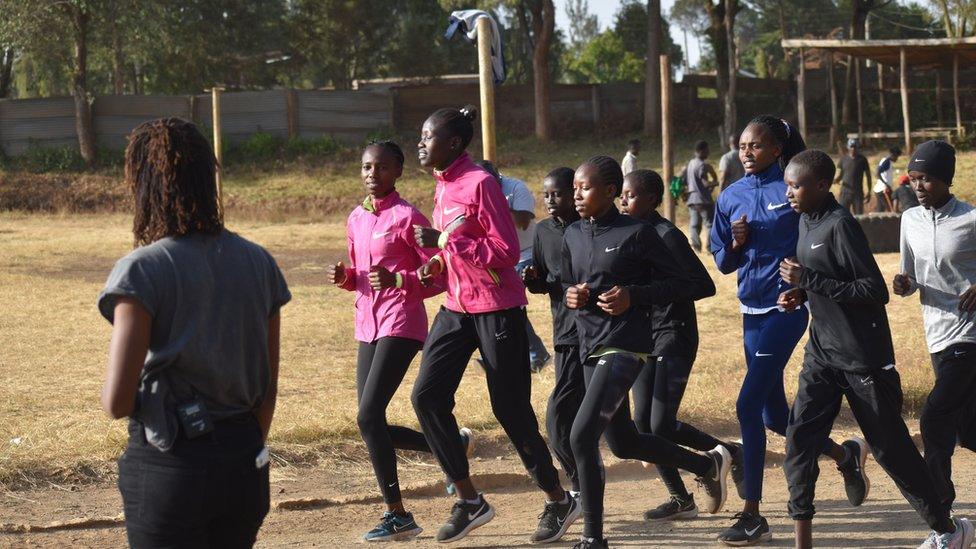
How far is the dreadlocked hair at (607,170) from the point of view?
579cm

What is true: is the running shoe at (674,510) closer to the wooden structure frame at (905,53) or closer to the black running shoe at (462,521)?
the black running shoe at (462,521)

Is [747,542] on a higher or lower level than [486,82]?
lower

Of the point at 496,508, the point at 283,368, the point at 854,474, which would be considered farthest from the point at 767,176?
the point at 283,368

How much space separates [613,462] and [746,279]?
208 cm

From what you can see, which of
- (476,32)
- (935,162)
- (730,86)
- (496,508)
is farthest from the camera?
(730,86)

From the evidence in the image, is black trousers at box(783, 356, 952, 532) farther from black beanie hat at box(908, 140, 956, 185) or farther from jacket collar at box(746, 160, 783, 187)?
jacket collar at box(746, 160, 783, 187)

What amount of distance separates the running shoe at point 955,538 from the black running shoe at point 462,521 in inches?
80.6

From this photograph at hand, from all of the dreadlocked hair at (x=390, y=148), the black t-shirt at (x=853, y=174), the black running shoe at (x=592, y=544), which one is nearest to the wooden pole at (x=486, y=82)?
→ the dreadlocked hair at (x=390, y=148)

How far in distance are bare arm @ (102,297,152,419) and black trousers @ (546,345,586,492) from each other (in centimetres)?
314

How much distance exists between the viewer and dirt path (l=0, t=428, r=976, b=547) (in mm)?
6199

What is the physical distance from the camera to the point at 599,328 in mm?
5656

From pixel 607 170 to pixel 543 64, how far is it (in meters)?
30.8

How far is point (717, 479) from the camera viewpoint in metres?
6.49

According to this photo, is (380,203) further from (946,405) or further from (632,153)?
(632,153)
